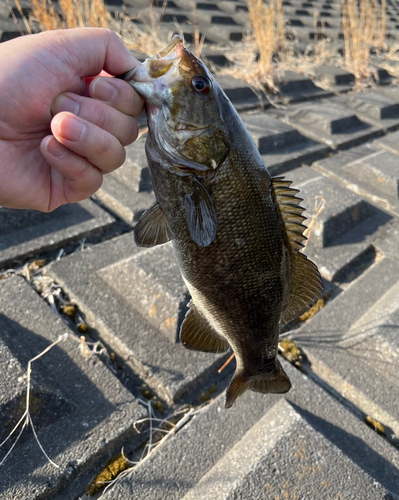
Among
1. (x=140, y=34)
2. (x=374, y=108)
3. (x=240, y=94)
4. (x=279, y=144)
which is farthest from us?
(x=140, y=34)

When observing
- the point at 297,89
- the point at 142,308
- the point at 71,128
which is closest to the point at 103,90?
the point at 71,128

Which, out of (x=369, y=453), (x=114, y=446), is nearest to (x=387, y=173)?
(x=369, y=453)

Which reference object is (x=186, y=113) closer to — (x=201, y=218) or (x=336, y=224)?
(x=201, y=218)

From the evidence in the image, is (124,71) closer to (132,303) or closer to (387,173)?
(132,303)

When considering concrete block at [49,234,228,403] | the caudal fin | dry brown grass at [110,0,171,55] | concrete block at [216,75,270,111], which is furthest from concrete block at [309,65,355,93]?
the caudal fin

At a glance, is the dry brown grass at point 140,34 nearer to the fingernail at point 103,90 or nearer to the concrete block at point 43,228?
the concrete block at point 43,228

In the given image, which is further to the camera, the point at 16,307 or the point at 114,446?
the point at 16,307
